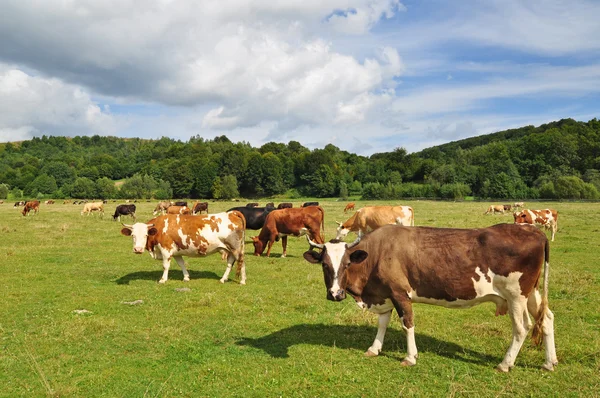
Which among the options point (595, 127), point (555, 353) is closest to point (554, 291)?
point (555, 353)

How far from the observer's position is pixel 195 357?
7234 mm

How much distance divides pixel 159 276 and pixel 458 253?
1075cm

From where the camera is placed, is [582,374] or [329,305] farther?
[329,305]

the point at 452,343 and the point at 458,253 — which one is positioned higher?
the point at 458,253

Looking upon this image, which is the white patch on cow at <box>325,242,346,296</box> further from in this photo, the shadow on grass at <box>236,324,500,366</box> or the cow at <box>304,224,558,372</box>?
the shadow on grass at <box>236,324,500,366</box>

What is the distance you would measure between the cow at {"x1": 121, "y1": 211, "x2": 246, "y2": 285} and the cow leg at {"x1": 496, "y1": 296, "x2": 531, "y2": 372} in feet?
27.3

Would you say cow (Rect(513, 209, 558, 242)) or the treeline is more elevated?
the treeline

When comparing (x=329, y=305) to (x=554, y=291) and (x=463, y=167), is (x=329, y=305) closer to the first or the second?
(x=554, y=291)

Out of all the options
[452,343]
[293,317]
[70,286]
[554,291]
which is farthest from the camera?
[70,286]

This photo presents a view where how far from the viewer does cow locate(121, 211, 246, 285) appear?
13.2 meters

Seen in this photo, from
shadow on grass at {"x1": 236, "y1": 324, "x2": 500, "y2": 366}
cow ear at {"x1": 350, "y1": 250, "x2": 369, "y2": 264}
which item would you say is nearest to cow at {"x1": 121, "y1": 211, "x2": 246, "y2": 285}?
shadow on grass at {"x1": 236, "y1": 324, "x2": 500, "y2": 366}

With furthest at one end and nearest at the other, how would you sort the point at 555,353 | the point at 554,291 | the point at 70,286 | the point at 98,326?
the point at 70,286, the point at 554,291, the point at 98,326, the point at 555,353

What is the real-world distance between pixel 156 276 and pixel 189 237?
2.29m

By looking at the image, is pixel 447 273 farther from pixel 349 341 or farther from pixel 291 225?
pixel 291 225
